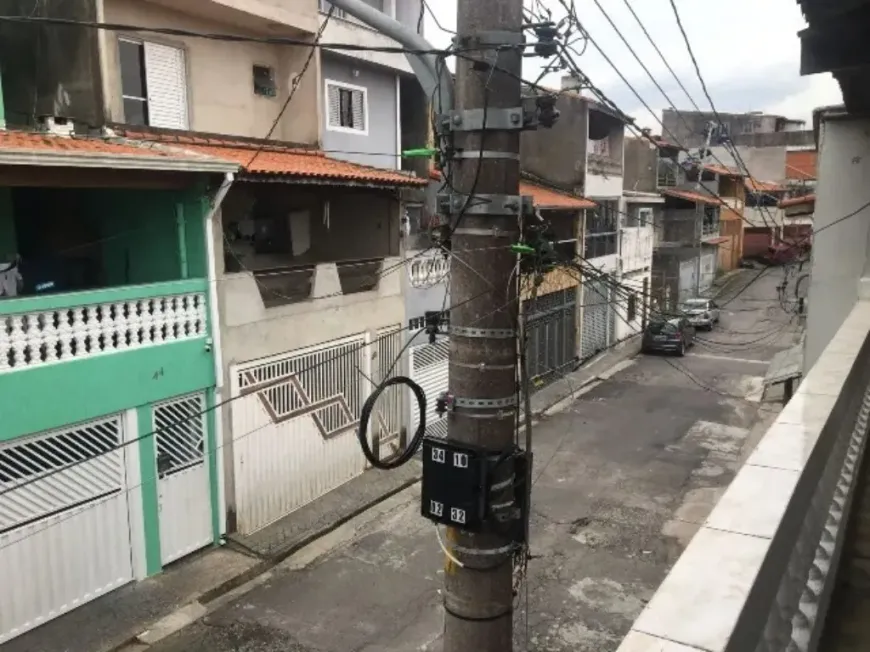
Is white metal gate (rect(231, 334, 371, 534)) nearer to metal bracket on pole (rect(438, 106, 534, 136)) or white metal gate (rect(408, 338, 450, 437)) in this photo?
white metal gate (rect(408, 338, 450, 437))

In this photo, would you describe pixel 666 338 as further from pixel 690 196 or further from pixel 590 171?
pixel 690 196

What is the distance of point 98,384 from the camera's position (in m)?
9.02

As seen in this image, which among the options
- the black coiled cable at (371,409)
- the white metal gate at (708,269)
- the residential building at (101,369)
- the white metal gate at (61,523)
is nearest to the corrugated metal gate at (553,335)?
the residential building at (101,369)

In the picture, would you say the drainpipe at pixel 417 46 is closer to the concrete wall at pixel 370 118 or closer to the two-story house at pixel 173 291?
the two-story house at pixel 173 291

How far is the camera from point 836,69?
→ 656 centimetres

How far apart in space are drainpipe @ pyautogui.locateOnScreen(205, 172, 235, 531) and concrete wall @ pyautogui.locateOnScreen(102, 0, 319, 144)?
7.02 feet

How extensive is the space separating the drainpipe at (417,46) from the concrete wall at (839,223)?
26.8 ft

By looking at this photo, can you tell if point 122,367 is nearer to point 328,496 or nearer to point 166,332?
point 166,332

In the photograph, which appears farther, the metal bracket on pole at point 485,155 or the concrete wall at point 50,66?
the concrete wall at point 50,66

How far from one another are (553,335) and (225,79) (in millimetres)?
13516

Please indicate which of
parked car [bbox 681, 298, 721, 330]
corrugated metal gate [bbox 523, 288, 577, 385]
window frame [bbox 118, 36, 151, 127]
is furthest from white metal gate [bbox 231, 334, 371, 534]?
parked car [bbox 681, 298, 721, 330]

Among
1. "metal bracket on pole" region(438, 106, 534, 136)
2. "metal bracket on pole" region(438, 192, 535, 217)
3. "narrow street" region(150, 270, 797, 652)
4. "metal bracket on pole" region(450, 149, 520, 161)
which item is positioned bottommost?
"narrow street" region(150, 270, 797, 652)

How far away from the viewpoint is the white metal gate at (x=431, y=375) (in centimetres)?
1589

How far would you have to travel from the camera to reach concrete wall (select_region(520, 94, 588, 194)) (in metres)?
23.8
